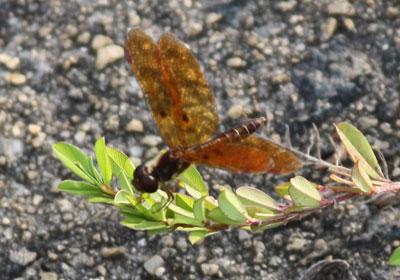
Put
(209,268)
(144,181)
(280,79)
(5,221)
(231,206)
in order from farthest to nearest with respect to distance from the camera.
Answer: (280,79) < (5,221) < (209,268) < (144,181) < (231,206)

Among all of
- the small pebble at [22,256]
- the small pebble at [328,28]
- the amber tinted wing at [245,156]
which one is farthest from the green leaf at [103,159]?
the small pebble at [328,28]

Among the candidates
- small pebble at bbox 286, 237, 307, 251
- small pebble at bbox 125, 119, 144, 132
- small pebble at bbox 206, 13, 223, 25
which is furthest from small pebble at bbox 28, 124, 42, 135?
small pebble at bbox 286, 237, 307, 251

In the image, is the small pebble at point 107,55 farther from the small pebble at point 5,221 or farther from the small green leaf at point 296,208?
the small green leaf at point 296,208

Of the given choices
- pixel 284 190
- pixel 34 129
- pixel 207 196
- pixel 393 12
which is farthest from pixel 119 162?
pixel 393 12

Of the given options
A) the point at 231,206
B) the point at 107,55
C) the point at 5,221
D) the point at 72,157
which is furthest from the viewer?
the point at 107,55

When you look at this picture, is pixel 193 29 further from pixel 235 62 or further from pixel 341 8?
pixel 341 8

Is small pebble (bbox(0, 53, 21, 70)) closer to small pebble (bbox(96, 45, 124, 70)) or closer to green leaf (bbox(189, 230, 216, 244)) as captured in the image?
small pebble (bbox(96, 45, 124, 70))
